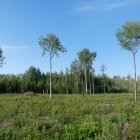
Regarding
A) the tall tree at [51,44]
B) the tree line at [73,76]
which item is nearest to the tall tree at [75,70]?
the tree line at [73,76]

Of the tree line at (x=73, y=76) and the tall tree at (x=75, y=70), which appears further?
the tall tree at (x=75, y=70)

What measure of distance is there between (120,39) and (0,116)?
78.5ft

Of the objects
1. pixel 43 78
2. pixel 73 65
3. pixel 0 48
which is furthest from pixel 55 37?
pixel 43 78

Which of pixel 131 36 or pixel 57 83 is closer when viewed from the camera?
pixel 131 36

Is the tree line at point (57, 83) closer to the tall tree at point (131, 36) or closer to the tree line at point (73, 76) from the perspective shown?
the tree line at point (73, 76)

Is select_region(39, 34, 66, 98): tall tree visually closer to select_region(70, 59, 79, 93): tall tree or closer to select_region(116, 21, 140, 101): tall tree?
select_region(116, 21, 140, 101): tall tree

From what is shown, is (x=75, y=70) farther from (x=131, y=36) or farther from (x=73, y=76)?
(x=131, y=36)

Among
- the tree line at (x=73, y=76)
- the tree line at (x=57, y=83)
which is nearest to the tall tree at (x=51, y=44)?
the tree line at (x=73, y=76)

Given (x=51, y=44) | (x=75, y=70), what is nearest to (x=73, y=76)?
(x=75, y=70)

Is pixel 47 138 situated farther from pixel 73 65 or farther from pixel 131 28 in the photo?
pixel 73 65

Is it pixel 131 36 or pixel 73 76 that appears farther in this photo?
pixel 73 76

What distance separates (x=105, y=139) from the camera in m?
4.99

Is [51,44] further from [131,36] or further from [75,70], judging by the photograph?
[75,70]

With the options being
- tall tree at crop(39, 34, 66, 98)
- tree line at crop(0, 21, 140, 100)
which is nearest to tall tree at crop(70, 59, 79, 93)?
tree line at crop(0, 21, 140, 100)
